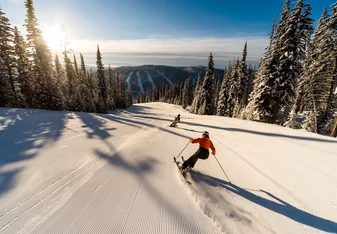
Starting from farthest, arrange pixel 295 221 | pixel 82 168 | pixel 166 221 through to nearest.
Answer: pixel 82 168 → pixel 295 221 → pixel 166 221

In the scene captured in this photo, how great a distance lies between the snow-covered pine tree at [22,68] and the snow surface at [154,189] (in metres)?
21.6

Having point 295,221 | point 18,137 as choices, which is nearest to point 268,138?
point 295,221

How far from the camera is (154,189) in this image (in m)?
4.32

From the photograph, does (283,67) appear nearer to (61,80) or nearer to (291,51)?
(291,51)

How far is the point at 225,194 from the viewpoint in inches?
174

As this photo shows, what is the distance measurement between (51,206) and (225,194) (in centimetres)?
453

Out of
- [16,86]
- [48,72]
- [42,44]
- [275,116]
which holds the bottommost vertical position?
[275,116]

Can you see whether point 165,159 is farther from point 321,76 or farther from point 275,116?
point 321,76

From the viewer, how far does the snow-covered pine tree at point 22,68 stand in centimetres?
2250

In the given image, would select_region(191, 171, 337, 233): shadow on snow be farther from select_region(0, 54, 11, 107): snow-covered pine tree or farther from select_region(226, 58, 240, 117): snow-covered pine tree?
select_region(226, 58, 240, 117): snow-covered pine tree

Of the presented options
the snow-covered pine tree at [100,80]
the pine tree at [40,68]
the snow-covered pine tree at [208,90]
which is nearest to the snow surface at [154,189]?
the pine tree at [40,68]

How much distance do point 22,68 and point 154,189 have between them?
100ft

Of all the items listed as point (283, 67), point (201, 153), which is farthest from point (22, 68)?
point (283, 67)

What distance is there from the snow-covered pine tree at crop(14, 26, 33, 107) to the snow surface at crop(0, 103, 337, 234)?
21576 mm
